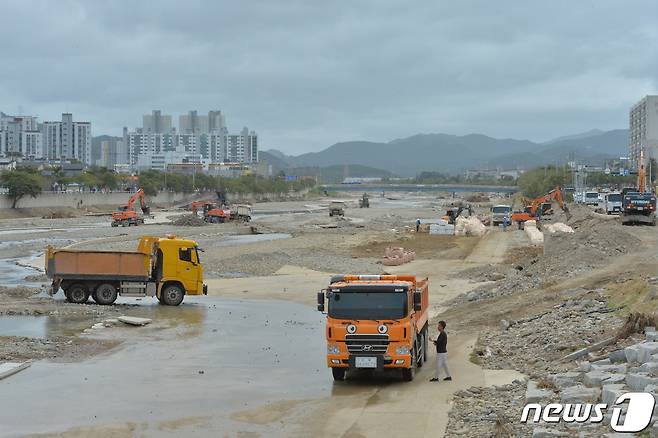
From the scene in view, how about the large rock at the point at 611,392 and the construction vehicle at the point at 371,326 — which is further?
the construction vehicle at the point at 371,326

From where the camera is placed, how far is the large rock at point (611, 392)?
48.8 feet

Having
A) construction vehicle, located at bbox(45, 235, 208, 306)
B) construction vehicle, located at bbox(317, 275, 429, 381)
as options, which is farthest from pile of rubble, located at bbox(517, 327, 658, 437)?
construction vehicle, located at bbox(45, 235, 208, 306)

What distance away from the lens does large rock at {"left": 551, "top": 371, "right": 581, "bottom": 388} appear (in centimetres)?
1711

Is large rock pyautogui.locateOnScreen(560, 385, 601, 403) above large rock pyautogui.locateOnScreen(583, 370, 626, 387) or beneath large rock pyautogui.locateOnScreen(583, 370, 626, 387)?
beneath

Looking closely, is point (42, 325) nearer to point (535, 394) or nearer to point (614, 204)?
point (535, 394)

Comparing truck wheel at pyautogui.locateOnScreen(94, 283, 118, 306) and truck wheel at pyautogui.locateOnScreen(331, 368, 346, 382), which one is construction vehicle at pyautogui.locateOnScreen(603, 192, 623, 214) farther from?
truck wheel at pyautogui.locateOnScreen(331, 368, 346, 382)

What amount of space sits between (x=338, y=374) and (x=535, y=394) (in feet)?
19.0

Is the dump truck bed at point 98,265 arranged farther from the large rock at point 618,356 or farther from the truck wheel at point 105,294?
the large rock at point 618,356

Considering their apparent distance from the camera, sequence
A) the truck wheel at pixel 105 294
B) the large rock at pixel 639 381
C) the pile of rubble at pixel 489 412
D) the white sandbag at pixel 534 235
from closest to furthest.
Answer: the large rock at pixel 639 381 < the pile of rubble at pixel 489 412 < the truck wheel at pixel 105 294 < the white sandbag at pixel 534 235

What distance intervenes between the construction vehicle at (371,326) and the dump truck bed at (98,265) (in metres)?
17.7

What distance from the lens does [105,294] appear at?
1454 inches

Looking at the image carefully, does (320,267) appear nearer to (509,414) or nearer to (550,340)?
(550,340)

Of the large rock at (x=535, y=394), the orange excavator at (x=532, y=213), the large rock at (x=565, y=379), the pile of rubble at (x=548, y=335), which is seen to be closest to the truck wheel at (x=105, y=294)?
the pile of rubble at (x=548, y=335)

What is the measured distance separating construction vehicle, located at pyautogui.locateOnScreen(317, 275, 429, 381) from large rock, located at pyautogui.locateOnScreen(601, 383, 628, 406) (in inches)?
223
